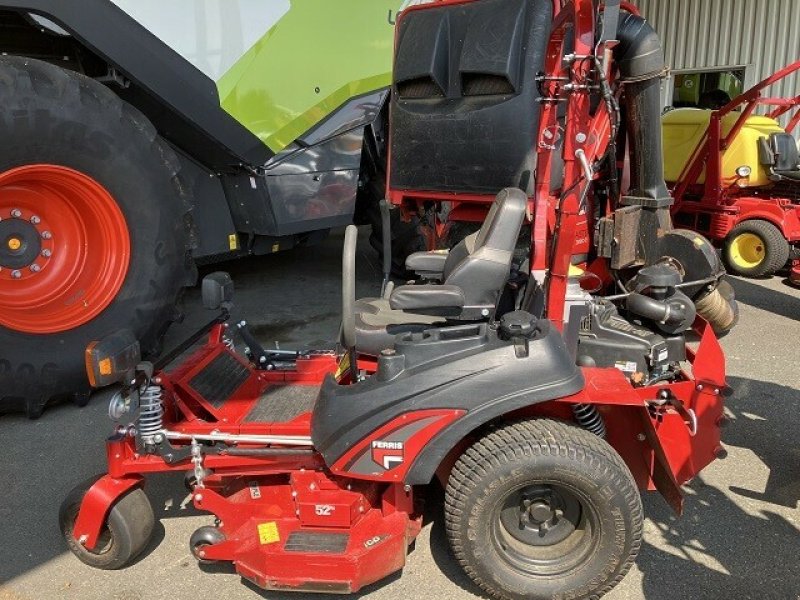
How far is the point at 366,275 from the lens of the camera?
608cm

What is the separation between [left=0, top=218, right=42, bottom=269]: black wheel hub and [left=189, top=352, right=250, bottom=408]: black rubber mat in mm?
1217

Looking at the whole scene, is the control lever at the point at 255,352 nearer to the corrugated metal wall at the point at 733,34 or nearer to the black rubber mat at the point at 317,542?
the black rubber mat at the point at 317,542

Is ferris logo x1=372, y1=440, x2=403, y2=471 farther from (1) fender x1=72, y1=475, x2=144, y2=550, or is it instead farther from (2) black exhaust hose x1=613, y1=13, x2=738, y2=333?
(2) black exhaust hose x1=613, y1=13, x2=738, y2=333

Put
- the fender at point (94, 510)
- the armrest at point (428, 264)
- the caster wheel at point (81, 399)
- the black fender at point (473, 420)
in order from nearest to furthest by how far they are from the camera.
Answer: the black fender at point (473, 420), the fender at point (94, 510), the armrest at point (428, 264), the caster wheel at point (81, 399)

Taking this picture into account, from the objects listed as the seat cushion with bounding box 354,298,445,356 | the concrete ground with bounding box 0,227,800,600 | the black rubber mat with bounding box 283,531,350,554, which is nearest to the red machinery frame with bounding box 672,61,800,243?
the concrete ground with bounding box 0,227,800,600

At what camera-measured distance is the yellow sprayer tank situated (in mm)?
6242

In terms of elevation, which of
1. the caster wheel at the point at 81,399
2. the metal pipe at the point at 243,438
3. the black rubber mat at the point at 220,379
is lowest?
the caster wheel at the point at 81,399

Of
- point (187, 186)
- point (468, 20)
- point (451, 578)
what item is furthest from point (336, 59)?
point (451, 578)

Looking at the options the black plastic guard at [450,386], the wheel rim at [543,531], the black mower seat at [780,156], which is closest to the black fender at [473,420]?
the black plastic guard at [450,386]

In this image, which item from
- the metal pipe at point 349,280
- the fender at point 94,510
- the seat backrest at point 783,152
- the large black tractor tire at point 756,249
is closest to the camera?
the metal pipe at point 349,280

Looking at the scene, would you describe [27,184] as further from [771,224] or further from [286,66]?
[771,224]

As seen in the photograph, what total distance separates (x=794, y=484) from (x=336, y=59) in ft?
11.1

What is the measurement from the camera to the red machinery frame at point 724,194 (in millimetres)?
5988

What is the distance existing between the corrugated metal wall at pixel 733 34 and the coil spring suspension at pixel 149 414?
30.2ft
